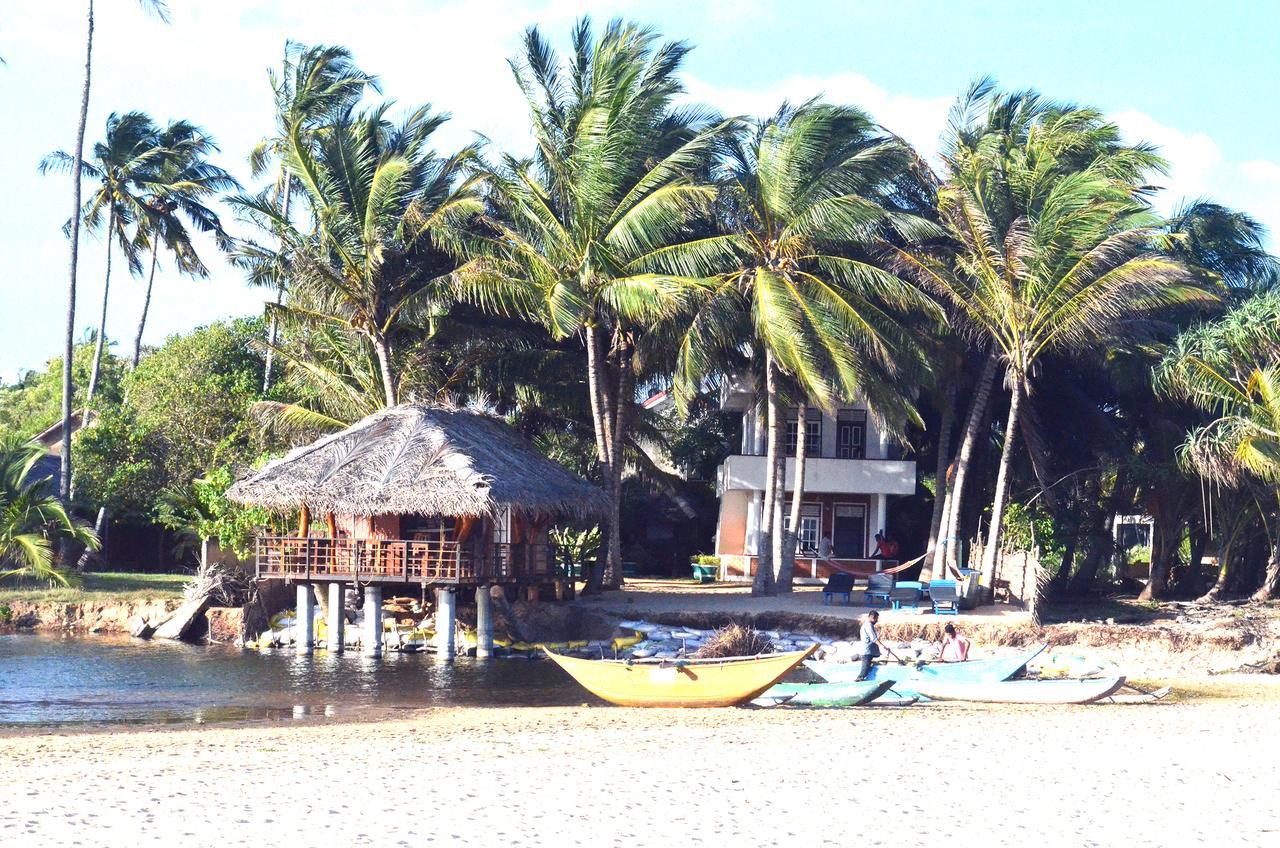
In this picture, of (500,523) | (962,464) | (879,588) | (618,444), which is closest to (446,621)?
(500,523)

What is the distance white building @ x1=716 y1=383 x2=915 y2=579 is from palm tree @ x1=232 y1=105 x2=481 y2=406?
8944 mm

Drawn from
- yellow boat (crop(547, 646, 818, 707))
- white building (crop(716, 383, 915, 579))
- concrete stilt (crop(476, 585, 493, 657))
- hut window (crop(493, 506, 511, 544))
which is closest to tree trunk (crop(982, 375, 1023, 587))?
white building (crop(716, 383, 915, 579))

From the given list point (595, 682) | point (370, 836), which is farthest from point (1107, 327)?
point (370, 836)

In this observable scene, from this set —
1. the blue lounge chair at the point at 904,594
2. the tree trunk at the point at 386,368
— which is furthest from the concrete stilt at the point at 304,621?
the blue lounge chair at the point at 904,594

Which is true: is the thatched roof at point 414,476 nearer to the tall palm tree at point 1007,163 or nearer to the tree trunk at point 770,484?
the tree trunk at point 770,484

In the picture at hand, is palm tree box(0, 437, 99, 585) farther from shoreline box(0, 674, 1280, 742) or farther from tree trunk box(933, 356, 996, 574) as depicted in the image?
tree trunk box(933, 356, 996, 574)

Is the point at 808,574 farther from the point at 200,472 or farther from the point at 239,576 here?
the point at 200,472

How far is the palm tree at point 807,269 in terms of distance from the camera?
27922 millimetres

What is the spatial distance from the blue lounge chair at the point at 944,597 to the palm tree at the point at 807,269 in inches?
159

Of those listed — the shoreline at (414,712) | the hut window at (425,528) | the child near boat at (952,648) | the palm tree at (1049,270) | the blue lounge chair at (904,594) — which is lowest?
the shoreline at (414,712)

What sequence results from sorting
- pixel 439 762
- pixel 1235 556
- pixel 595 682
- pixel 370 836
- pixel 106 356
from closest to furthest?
pixel 370 836 < pixel 439 762 < pixel 595 682 < pixel 1235 556 < pixel 106 356

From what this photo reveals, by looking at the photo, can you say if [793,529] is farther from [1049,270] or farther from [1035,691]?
[1035,691]

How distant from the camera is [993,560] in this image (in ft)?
96.9

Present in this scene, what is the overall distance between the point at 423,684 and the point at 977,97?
20.5m
